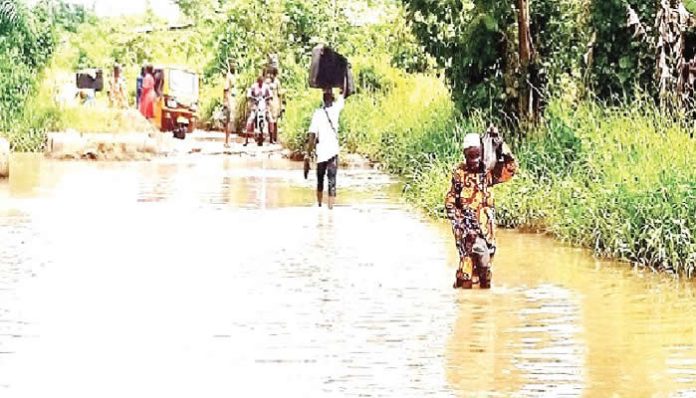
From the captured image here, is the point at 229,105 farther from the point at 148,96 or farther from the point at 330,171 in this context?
the point at 330,171

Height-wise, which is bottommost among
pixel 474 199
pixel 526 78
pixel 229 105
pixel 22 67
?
pixel 474 199

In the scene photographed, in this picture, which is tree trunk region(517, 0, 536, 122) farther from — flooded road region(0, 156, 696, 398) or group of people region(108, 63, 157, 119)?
group of people region(108, 63, 157, 119)

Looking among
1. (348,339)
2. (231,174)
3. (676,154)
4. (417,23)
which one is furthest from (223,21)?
(348,339)

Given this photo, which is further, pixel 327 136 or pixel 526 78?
pixel 526 78

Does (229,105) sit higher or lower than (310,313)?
higher

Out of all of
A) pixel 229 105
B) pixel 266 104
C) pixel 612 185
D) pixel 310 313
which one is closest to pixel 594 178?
pixel 612 185

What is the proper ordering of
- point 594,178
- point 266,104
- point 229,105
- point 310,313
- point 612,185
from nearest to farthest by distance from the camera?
point 310,313 < point 612,185 < point 594,178 < point 266,104 < point 229,105

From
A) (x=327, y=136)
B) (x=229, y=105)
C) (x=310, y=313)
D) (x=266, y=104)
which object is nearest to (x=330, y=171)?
(x=327, y=136)

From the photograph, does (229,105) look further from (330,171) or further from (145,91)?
(330,171)

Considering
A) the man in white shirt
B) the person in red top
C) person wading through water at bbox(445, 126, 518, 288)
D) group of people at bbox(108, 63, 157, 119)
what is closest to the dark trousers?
the man in white shirt

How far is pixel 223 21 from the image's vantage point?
130 feet

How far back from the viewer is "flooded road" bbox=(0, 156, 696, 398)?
8102mm

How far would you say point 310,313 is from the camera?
10383 millimetres

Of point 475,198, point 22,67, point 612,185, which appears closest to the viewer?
point 475,198
